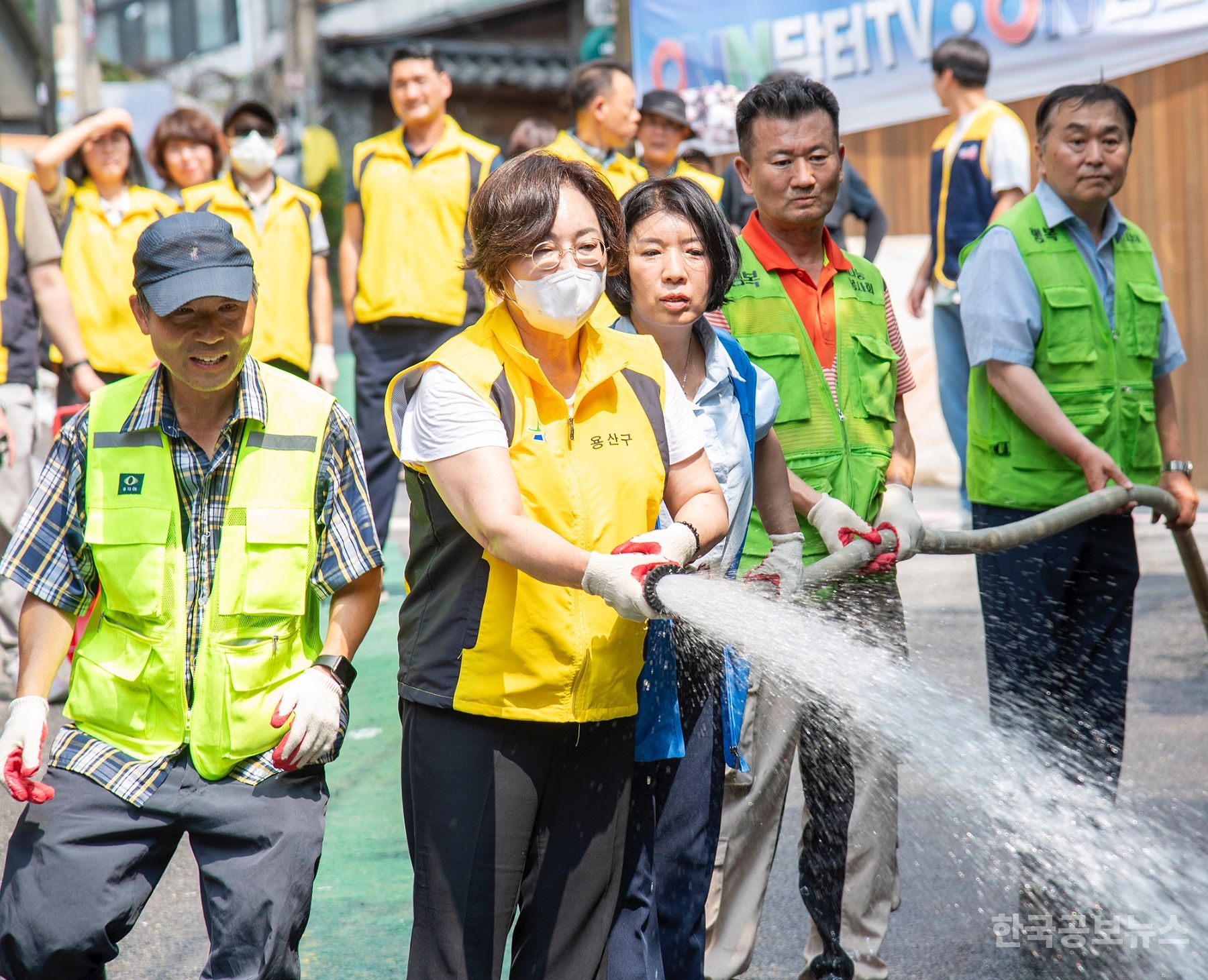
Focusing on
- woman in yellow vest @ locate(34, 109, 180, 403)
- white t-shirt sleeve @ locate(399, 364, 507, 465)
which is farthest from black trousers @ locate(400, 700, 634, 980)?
woman in yellow vest @ locate(34, 109, 180, 403)

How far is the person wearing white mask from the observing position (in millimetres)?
6953

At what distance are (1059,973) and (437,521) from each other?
2.13 metres

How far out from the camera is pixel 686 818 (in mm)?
3197

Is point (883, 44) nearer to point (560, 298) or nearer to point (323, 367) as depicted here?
point (323, 367)

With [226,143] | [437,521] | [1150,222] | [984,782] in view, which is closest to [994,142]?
[1150,222]

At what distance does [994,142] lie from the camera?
7.39 m

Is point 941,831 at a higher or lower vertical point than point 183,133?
lower

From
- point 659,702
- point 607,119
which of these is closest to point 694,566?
point 659,702

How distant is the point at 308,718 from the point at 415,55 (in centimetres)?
506

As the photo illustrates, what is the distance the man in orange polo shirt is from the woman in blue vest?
7.7 inches

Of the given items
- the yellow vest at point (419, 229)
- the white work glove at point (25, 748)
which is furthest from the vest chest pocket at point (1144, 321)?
the yellow vest at point (419, 229)

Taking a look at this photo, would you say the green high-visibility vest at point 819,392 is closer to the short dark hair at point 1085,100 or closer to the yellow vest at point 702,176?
the short dark hair at point 1085,100

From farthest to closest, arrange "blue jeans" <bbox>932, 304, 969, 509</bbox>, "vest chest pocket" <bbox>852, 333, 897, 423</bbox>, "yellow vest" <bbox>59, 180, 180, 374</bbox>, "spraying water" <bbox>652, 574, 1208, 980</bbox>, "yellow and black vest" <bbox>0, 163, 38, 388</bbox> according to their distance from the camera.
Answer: "blue jeans" <bbox>932, 304, 969, 509</bbox>
"yellow vest" <bbox>59, 180, 180, 374</bbox>
"yellow and black vest" <bbox>0, 163, 38, 388</bbox>
"vest chest pocket" <bbox>852, 333, 897, 423</bbox>
"spraying water" <bbox>652, 574, 1208, 980</bbox>

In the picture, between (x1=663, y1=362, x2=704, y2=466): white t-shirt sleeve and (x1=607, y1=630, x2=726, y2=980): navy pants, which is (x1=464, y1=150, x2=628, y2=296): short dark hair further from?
(x1=607, y1=630, x2=726, y2=980): navy pants
